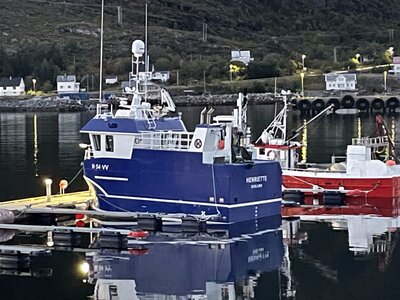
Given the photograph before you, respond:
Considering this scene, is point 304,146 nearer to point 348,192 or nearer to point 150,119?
point 348,192

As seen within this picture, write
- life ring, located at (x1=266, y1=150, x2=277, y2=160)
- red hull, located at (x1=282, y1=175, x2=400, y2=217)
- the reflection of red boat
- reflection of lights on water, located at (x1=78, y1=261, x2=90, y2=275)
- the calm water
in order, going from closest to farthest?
1. the calm water
2. reflection of lights on water, located at (x1=78, y1=261, x2=90, y2=275)
3. red hull, located at (x1=282, y1=175, x2=400, y2=217)
4. the reflection of red boat
5. life ring, located at (x1=266, y1=150, x2=277, y2=160)

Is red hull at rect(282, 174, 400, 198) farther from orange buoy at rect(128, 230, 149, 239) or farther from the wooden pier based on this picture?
the wooden pier

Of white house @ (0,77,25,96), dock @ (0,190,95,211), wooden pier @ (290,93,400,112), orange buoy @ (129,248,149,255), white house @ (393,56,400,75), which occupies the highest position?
white house @ (393,56,400,75)

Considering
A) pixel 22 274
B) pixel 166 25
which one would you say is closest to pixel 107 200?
pixel 22 274

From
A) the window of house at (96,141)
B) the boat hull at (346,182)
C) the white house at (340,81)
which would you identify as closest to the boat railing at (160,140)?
the window of house at (96,141)

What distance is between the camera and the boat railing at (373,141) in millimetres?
37734

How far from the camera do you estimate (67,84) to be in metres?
127

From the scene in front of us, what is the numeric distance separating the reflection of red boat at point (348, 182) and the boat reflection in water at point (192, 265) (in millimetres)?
6424

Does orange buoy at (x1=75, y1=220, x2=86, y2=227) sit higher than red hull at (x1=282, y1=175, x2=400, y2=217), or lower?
lower

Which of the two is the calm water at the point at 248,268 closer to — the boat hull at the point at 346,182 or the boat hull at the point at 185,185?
the boat hull at the point at 185,185

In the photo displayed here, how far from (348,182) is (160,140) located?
8.48m

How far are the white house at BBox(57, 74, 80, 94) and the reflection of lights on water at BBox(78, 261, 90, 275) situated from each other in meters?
101

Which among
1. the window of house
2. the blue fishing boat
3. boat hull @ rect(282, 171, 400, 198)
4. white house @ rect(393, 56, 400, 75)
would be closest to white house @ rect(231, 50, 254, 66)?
white house @ rect(393, 56, 400, 75)

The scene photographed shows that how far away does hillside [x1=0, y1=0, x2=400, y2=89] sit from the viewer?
454 ft
